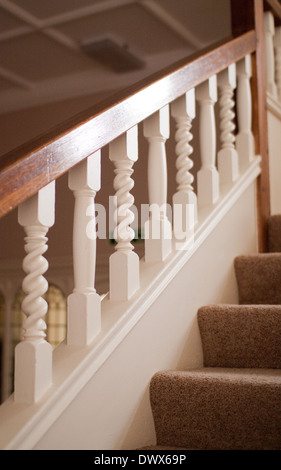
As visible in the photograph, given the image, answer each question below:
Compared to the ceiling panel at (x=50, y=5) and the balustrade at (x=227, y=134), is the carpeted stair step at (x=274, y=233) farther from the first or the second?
the ceiling panel at (x=50, y=5)

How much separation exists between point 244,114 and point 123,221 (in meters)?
1.10

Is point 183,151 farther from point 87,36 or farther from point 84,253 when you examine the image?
point 87,36

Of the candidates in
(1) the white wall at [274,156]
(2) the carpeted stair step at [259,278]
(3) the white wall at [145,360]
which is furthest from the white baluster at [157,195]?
(1) the white wall at [274,156]

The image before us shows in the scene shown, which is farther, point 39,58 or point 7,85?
point 7,85

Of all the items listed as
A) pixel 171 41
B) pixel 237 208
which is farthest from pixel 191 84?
pixel 171 41

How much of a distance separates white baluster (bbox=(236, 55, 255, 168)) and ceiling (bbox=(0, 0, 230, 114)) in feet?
5.48

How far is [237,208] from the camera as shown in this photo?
1996 millimetres

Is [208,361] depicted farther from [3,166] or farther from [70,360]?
[3,166]

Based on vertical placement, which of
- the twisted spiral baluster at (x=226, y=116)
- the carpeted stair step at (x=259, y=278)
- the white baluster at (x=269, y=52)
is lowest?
the carpeted stair step at (x=259, y=278)

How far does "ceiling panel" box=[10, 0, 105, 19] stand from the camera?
3.49 metres

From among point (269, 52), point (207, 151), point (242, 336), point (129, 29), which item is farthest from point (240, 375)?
point (129, 29)

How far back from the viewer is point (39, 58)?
4.36 meters

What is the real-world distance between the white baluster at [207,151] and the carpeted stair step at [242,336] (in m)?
0.44

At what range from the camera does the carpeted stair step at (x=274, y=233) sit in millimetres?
2176
